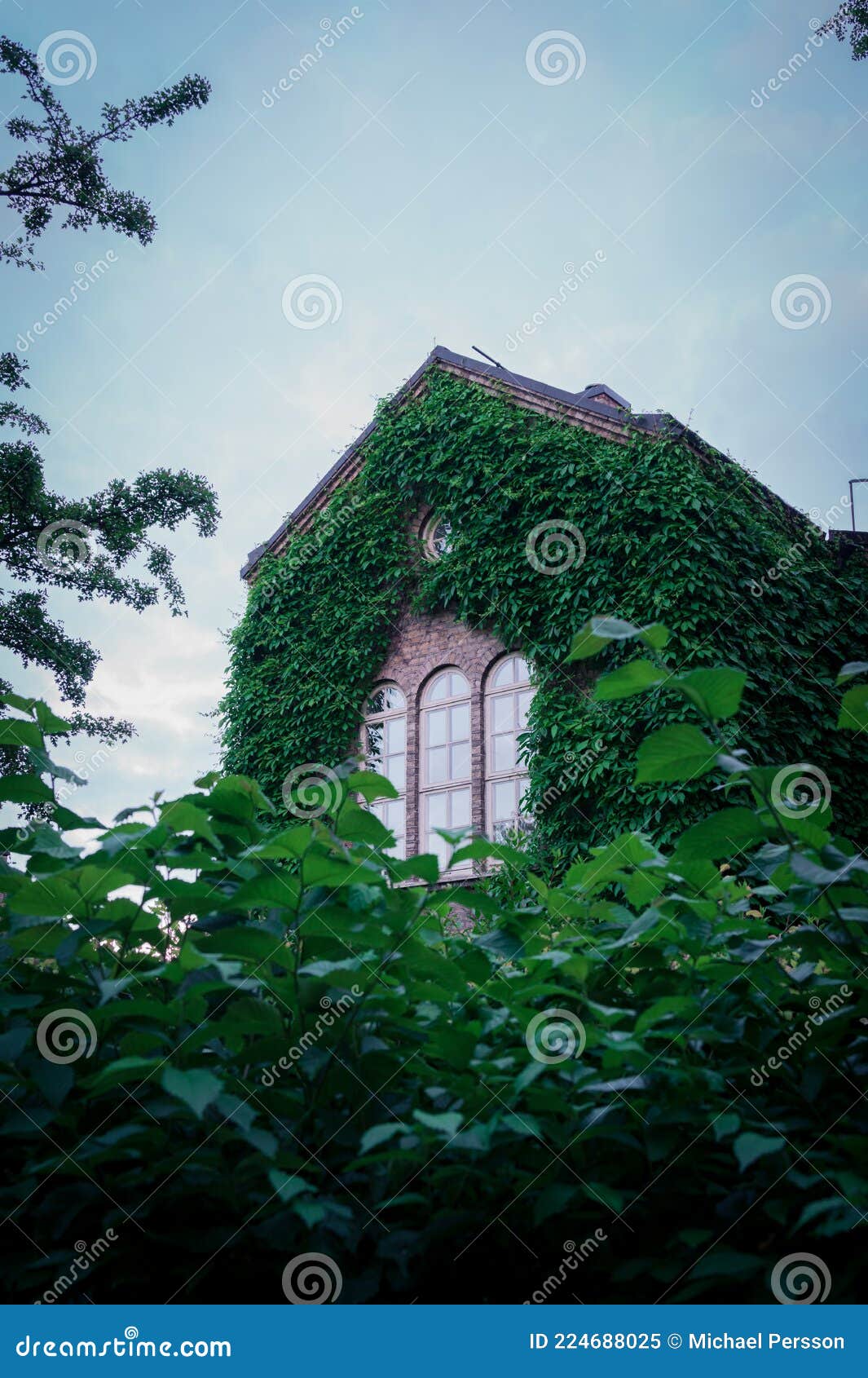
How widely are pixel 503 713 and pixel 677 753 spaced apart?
12856 millimetres

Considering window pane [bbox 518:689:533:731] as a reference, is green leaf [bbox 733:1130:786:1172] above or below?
below

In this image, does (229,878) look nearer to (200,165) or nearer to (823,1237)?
(823,1237)

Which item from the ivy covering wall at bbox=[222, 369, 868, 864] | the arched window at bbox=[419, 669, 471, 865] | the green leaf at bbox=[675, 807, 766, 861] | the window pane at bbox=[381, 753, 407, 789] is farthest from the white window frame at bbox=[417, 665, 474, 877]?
the green leaf at bbox=[675, 807, 766, 861]

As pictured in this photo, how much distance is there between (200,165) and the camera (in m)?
13.1

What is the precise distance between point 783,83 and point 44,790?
11939mm

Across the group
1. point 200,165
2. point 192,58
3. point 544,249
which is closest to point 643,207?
point 544,249

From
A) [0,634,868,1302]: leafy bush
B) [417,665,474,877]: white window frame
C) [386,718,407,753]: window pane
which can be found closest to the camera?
[0,634,868,1302]: leafy bush

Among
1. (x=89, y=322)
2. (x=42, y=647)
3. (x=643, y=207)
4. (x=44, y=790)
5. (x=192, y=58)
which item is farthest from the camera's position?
(x=42, y=647)

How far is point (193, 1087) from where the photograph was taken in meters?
1.02


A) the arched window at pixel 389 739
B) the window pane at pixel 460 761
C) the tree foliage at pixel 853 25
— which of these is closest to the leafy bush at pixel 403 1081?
the window pane at pixel 460 761

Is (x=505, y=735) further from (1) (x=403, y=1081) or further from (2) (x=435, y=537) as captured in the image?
(1) (x=403, y=1081)

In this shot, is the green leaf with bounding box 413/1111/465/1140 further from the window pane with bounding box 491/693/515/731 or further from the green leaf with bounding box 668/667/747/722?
the window pane with bounding box 491/693/515/731

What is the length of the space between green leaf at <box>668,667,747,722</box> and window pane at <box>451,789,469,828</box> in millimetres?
12637

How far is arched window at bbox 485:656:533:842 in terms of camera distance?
1361 centimetres
